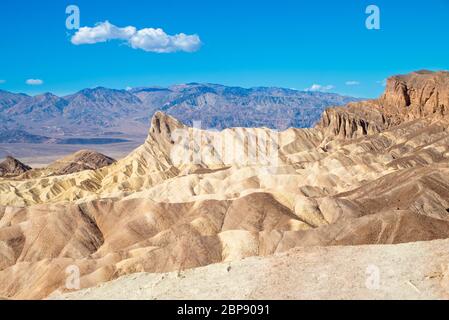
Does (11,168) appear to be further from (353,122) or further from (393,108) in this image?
(393,108)

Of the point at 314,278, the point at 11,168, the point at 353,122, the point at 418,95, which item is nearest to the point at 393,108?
the point at 418,95

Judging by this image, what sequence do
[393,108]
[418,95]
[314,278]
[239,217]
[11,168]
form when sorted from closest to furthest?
[314,278]
[239,217]
[418,95]
[393,108]
[11,168]

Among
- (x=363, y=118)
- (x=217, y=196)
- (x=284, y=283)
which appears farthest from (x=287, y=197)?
(x=363, y=118)

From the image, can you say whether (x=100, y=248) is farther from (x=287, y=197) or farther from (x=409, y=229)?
(x=409, y=229)

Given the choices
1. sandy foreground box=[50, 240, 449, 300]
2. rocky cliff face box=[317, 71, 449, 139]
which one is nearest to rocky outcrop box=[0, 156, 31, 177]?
rocky cliff face box=[317, 71, 449, 139]

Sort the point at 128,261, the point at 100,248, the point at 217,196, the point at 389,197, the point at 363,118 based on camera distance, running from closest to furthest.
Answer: the point at 128,261 → the point at 100,248 → the point at 389,197 → the point at 217,196 → the point at 363,118

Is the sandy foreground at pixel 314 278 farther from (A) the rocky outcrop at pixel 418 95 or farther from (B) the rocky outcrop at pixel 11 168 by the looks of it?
(B) the rocky outcrop at pixel 11 168
